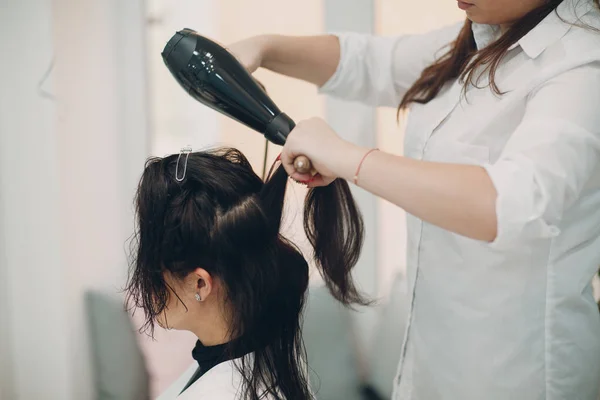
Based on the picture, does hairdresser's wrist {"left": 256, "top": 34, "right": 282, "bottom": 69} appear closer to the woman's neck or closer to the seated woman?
the seated woman

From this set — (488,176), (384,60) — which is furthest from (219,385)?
(384,60)

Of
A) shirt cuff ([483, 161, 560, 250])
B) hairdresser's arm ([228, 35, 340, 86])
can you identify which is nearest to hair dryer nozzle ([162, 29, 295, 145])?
hairdresser's arm ([228, 35, 340, 86])

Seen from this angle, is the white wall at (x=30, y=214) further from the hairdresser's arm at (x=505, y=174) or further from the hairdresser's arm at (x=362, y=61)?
the hairdresser's arm at (x=505, y=174)

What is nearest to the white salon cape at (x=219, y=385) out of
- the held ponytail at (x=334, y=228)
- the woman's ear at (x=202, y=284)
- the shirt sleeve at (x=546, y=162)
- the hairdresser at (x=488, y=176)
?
the woman's ear at (x=202, y=284)

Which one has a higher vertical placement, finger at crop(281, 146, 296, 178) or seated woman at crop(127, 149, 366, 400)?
finger at crop(281, 146, 296, 178)

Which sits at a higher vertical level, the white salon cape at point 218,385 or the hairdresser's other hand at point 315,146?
the hairdresser's other hand at point 315,146

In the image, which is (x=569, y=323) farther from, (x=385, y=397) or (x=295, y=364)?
(x=385, y=397)

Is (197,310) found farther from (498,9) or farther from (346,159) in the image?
(498,9)

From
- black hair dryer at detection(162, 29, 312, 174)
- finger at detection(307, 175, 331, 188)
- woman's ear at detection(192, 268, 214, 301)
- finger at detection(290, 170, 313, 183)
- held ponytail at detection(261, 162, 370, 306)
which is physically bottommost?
woman's ear at detection(192, 268, 214, 301)

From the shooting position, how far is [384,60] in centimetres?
133

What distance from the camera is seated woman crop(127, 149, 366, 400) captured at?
0.94 meters

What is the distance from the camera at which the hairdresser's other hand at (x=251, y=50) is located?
1107 mm

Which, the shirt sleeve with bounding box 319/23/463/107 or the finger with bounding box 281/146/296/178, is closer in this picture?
the finger with bounding box 281/146/296/178

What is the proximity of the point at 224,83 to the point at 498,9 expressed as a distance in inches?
18.2
